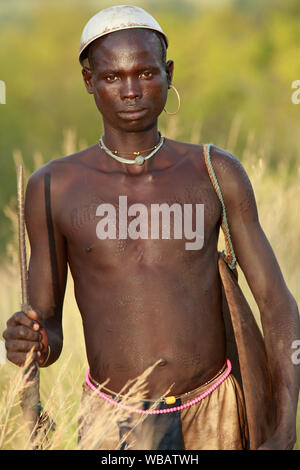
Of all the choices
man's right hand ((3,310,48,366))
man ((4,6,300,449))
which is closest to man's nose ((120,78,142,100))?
man ((4,6,300,449))

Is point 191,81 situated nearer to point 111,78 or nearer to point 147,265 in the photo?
point 111,78

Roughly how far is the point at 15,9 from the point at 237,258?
2696 centimetres

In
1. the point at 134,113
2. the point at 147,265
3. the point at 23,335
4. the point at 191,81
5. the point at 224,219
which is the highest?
the point at 191,81

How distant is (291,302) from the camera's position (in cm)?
284

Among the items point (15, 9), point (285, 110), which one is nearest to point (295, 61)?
point (285, 110)

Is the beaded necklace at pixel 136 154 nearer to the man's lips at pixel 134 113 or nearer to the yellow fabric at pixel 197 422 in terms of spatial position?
the man's lips at pixel 134 113

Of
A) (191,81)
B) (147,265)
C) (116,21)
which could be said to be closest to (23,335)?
(147,265)

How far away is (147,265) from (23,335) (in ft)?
1.64

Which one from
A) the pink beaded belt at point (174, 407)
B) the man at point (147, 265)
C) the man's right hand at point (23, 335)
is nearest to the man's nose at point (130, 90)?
the man at point (147, 265)

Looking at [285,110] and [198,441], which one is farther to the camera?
[285,110]

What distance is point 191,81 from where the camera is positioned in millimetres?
19422

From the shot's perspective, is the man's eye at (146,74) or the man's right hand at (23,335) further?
the man's eye at (146,74)

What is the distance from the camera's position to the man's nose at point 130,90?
2.70 m
